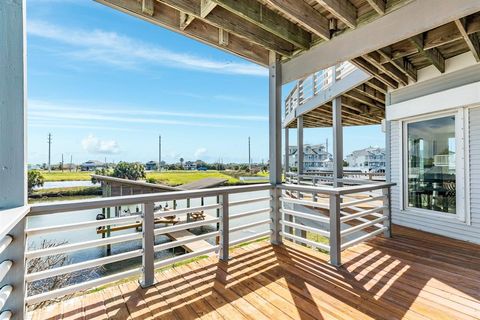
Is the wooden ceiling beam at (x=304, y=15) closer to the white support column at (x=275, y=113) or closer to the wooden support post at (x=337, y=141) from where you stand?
the white support column at (x=275, y=113)

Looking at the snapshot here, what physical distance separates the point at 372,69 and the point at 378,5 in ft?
7.12

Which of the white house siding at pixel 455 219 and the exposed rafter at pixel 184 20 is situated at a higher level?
the exposed rafter at pixel 184 20

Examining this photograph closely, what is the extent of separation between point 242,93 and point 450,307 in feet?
76.5

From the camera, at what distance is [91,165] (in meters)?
20.8

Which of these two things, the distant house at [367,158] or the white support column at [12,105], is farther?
the distant house at [367,158]

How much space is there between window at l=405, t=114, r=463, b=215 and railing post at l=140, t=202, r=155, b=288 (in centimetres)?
436

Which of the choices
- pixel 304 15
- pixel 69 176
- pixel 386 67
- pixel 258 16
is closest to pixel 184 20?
pixel 258 16

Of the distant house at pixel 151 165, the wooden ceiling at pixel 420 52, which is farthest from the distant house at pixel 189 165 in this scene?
the wooden ceiling at pixel 420 52

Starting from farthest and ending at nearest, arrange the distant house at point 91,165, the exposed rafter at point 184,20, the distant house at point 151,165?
the distant house at point 151,165, the distant house at point 91,165, the exposed rafter at point 184,20

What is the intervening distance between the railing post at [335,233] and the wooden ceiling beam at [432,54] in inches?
80.5

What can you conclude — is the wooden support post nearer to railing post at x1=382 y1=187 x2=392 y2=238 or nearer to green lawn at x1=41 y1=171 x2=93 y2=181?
railing post at x1=382 y1=187 x2=392 y2=238

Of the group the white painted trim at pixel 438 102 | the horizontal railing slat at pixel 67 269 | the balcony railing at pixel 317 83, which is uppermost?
the balcony railing at pixel 317 83

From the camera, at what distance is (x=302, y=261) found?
2844mm

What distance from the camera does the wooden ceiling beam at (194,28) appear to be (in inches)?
87.4
